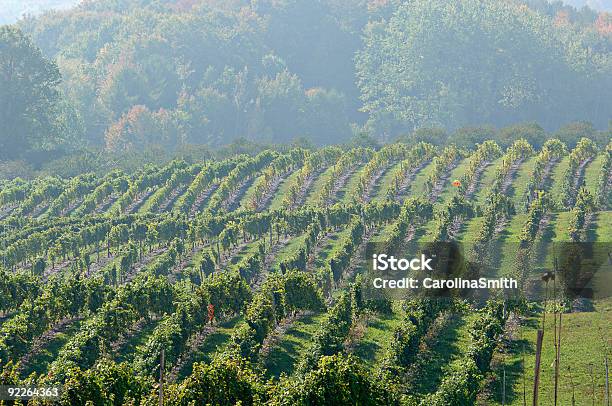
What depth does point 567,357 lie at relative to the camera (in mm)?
47500

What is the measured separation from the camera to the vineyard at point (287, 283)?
134ft

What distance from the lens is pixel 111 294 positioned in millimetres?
54781

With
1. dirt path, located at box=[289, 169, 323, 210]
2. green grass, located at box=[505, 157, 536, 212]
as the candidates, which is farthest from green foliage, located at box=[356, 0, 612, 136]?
green grass, located at box=[505, 157, 536, 212]

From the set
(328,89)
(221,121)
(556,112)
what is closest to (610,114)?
(556,112)

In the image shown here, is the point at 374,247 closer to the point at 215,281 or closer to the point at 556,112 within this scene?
the point at 215,281

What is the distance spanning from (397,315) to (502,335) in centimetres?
628

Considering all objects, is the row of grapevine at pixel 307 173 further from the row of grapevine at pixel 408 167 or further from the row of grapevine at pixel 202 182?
the row of grapevine at pixel 408 167

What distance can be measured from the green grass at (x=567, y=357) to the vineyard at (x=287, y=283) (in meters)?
0.10

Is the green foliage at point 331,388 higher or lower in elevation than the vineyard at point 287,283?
lower

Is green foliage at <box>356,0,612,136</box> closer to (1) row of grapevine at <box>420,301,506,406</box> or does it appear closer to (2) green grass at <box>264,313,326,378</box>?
(2) green grass at <box>264,313,326,378</box>

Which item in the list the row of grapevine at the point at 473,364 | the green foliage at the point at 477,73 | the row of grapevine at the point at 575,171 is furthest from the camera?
the green foliage at the point at 477,73

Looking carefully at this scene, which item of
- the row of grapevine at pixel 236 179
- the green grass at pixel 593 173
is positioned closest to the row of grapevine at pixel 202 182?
the row of grapevine at pixel 236 179

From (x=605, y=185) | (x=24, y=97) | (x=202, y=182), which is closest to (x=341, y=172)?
(x=202, y=182)

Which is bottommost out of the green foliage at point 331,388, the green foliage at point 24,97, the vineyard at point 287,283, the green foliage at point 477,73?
the green foliage at point 331,388
